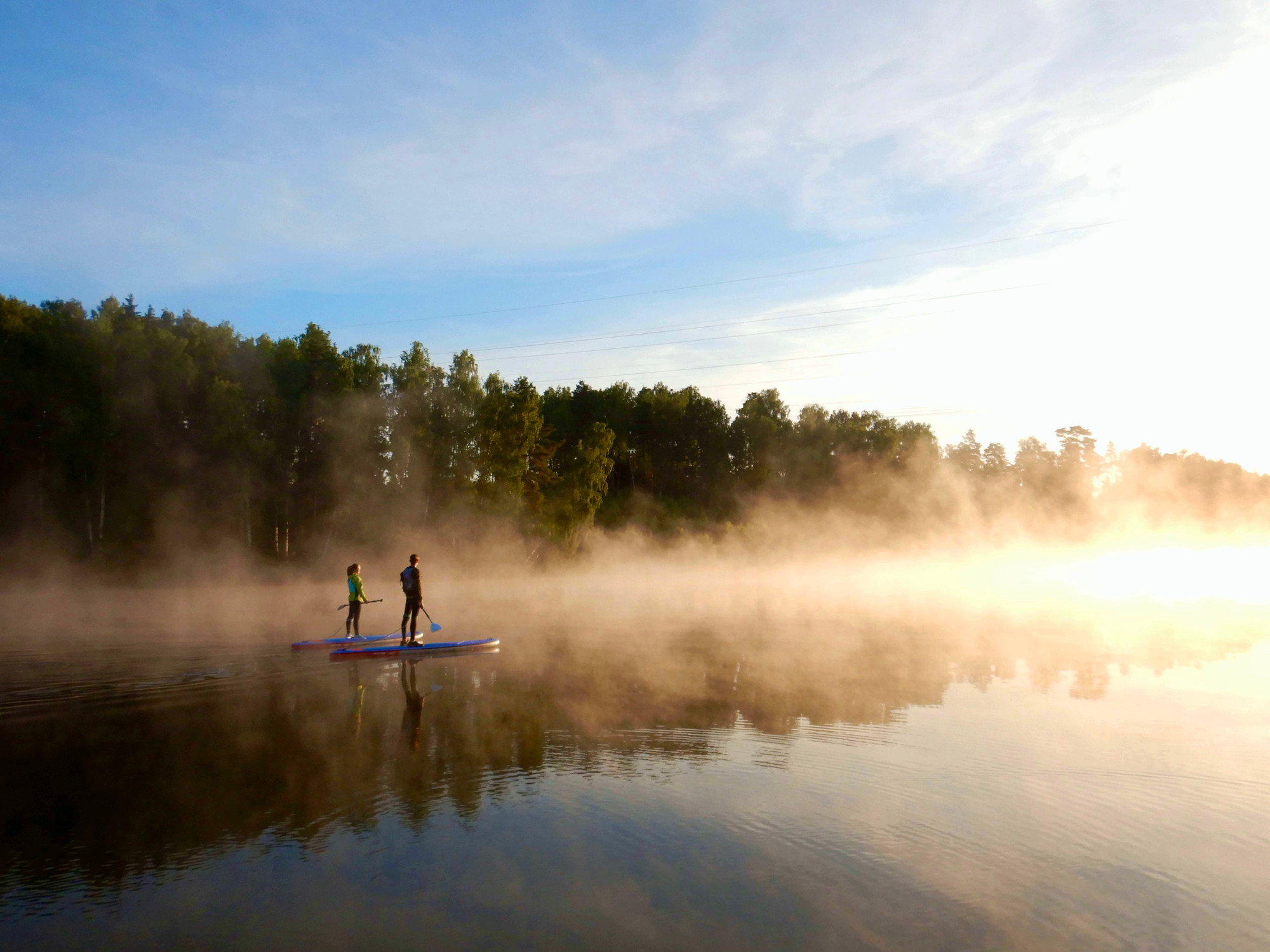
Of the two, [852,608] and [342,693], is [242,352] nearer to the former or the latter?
[852,608]

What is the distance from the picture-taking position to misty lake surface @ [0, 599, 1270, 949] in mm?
5957

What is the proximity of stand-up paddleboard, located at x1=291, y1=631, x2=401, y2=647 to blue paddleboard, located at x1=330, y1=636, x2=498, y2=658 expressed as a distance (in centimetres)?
29

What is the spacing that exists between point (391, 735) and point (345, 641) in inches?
382

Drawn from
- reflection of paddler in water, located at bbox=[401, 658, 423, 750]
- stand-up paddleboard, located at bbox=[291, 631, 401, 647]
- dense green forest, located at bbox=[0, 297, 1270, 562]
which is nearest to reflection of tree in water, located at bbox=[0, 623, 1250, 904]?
reflection of paddler in water, located at bbox=[401, 658, 423, 750]

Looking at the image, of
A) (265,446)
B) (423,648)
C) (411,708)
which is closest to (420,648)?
(423,648)

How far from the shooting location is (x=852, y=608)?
33000 millimetres

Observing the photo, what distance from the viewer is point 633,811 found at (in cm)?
830

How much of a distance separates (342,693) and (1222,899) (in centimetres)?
1238

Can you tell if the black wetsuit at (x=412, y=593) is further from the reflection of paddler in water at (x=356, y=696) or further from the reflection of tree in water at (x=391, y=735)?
the reflection of paddler in water at (x=356, y=696)

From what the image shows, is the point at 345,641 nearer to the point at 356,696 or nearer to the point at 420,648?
the point at 420,648

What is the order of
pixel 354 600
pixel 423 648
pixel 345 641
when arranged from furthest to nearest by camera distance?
pixel 354 600 < pixel 345 641 < pixel 423 648

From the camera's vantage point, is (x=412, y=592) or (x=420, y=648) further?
(x=412, y=592)

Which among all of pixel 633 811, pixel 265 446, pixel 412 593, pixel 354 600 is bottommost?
pixel 633 811

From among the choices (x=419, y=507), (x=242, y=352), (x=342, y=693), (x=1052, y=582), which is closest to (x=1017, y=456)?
(x=1052, y=582)
